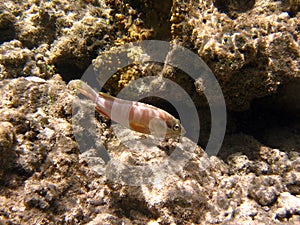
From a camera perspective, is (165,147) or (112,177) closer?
(112,177)

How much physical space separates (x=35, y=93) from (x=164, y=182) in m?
1.96

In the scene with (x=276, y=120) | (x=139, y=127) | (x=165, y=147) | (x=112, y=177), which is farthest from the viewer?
(x=276, y=120)

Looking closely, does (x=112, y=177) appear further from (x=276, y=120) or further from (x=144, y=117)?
(x=276, y=120)

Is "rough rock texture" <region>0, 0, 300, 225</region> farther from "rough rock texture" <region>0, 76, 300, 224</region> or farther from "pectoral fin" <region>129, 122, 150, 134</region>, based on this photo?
"pectoral fin" <region>129, 122, 150, 134</region>

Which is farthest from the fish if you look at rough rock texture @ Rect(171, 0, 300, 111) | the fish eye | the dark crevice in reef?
the dark crevice in reef

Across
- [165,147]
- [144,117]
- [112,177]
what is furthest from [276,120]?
[112,177]

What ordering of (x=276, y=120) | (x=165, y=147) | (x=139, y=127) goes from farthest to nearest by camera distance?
1. (x=276, y=120)
2. (x=165, y=147)
3. (x=139, y=127)

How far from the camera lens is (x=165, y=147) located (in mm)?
2975

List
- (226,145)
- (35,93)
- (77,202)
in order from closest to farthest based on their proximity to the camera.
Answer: (77,202) < (35,93) < (226,145)

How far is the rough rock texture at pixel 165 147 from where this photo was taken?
2457 millimetres

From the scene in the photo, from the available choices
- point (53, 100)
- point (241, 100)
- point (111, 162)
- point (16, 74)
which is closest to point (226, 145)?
point (241, 100)

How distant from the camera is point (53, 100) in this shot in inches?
121

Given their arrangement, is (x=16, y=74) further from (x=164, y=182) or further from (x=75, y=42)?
(x=164, y=182)

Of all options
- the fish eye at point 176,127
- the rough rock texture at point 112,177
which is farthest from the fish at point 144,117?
the rough rock texture at point 112,177
